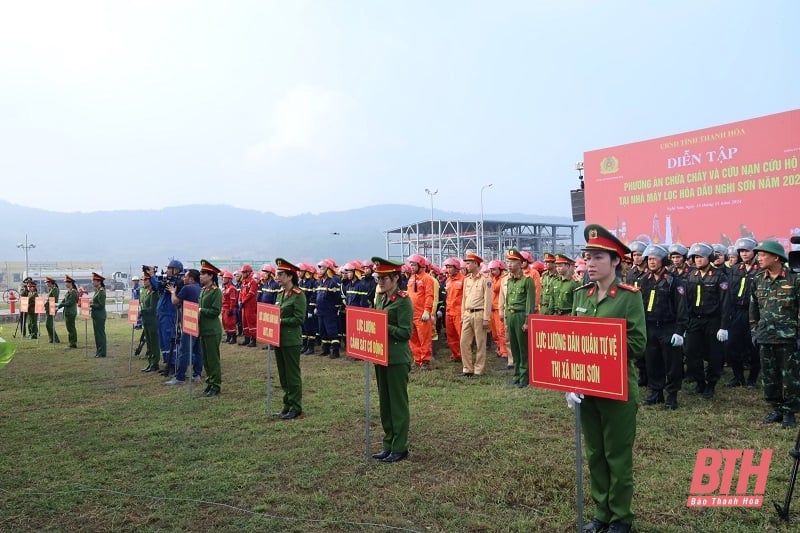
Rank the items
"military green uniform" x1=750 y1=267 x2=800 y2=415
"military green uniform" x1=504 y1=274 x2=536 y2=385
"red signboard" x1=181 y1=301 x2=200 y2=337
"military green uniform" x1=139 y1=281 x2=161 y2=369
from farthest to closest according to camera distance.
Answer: "military green uniform" x1=139 y1=281 x2=161 y2=369 → "military green uniform" x1=504 y1=274 x2=536 y2=385 → "red signboard" x1=181 y1=301 x2=200 y2=337 → "military green uniform" x1=750 y1=267 x2=800 y2=415

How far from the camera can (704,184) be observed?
16766 mm

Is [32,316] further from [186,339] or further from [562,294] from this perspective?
[562,294]

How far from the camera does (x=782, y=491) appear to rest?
14.5ft

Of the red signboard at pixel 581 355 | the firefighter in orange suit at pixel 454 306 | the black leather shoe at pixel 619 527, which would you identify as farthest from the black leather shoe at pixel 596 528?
the firefighter in orange suit at pixel 454 306

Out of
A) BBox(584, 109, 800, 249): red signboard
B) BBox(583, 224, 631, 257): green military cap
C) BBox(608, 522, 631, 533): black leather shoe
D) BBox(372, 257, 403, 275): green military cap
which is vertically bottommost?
BBox(608, 522, 631, 533): black leather shoe

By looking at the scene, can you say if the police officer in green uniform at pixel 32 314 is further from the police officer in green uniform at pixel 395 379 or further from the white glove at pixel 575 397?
the white glove at pixel 575 397

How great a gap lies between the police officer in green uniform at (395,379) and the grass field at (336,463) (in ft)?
0.74

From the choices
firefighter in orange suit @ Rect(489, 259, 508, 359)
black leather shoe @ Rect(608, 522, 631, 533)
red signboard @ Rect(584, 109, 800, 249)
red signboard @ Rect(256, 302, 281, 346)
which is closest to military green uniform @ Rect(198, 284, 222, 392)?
red signboard @ Rect(256, 302, 281, 346)

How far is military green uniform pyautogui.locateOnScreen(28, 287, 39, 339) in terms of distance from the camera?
1753cm

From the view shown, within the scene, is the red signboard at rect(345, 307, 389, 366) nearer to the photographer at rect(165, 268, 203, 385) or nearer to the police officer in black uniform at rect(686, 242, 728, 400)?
the photographer at rect(165, 268, 203, 385)

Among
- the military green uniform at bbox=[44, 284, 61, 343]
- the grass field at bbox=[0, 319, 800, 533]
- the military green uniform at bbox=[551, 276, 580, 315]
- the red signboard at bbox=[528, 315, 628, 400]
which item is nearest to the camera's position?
the red signboard at bbox=[528, 315, 628, 400]

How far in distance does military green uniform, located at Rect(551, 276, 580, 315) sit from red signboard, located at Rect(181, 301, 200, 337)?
5.76 metres

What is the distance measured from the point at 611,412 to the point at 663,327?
14.1ft

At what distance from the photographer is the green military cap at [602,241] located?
384 centimetres
